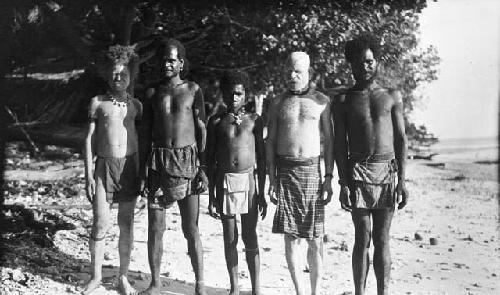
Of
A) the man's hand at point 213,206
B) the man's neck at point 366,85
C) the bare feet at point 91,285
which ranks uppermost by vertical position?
the man's neck at point 366,85

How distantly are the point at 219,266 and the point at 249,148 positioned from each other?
1.72 meters

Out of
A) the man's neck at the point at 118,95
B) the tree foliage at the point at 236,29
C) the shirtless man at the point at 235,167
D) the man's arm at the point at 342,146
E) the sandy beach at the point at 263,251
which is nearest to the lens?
the man's arm at the point at 342,146

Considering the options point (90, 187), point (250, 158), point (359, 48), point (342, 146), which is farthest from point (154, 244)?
point (359, 48)

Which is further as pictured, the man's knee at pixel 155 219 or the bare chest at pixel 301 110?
the man's knee at pixel 155 219

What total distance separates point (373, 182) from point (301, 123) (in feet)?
2.25

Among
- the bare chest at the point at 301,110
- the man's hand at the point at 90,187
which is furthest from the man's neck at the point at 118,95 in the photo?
the bare chest at the point at 301,110

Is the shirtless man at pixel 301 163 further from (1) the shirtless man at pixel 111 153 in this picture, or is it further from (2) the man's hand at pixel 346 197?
(1) the shirtless man at pixel 111 153

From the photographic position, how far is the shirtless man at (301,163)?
4.66 meters

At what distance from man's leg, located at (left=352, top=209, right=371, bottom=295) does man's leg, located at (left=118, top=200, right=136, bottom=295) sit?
1.73m

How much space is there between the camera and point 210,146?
15.8ft

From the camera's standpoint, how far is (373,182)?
4.52 metres

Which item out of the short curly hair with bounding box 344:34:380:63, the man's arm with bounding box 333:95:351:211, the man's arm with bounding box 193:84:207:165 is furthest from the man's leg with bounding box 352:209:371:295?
the man's arm with bounding box 193:84:207:165

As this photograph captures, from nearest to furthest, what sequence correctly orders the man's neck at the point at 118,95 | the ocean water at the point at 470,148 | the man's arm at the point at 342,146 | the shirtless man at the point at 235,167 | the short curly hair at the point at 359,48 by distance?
the short curly hair at the point at 359,48
the man's arm at the point at 342,146
the shirtless man at the point at 235,167
the man's neck at the point at 118,95
the ocean water at the point at 470,148

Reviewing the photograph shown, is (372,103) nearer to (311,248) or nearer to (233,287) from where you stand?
(311,248)
